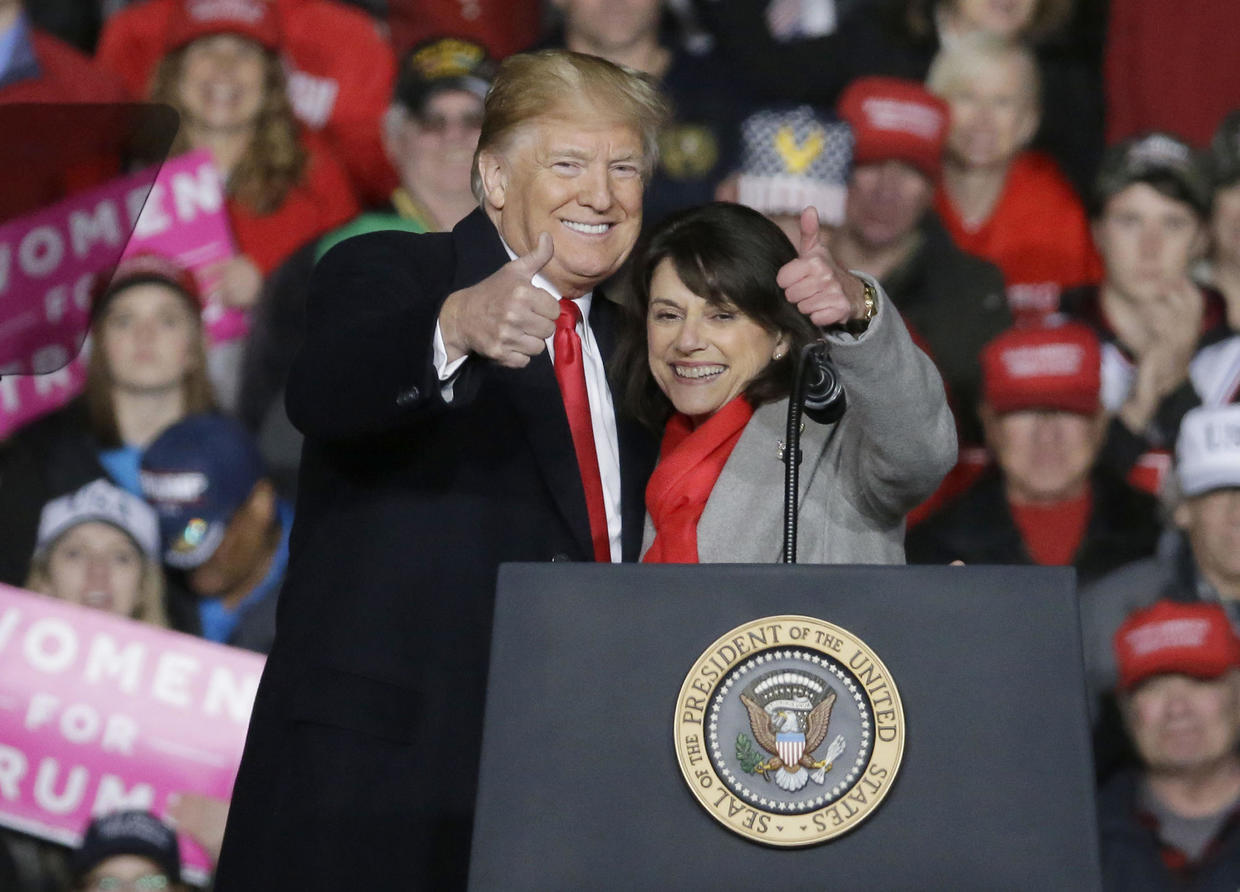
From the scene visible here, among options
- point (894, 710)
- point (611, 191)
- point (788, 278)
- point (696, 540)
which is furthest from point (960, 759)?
point (611, 191)

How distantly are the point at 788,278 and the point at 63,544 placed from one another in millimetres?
2707

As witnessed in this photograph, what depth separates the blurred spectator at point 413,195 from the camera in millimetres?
3863

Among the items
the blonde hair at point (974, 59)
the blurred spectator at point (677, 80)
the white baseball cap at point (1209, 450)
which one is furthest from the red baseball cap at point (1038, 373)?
the blurred spectator at point (677, 80)

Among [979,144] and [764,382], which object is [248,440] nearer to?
[979,144]

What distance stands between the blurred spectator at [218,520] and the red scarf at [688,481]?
2055 mm

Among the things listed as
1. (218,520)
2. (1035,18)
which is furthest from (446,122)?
(1035,18)

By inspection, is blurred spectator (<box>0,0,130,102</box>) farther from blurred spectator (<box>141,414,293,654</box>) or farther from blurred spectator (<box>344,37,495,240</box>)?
blurred spectator (<box>141,414,293,654</box>)

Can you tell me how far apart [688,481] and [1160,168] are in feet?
8.32

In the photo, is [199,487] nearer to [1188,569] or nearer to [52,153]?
[1188,569]

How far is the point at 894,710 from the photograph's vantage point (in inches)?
48.6

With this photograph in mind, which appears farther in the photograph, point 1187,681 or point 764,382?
point 1187,681

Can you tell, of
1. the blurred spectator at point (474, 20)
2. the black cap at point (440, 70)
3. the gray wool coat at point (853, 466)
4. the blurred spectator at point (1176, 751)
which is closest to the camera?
the gray wool coat at point (853, 466)

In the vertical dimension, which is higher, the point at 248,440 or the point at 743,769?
the point at 248,440

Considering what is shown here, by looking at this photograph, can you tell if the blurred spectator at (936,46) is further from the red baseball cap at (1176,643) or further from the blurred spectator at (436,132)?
the red baseball cap at (1176,643)
